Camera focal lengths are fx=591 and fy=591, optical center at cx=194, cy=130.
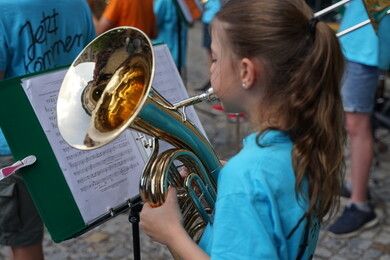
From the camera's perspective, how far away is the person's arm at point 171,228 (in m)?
1.25

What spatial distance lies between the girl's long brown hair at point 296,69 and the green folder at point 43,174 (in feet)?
1.92

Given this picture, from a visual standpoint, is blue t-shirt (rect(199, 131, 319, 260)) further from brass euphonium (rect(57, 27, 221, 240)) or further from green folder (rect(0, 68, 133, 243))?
green folder (rect(0, 68, 133, 243))

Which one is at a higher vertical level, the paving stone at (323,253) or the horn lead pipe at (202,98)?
the horn lead pipe at (202,98)

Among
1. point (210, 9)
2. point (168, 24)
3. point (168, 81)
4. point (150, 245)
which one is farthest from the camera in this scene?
A: point (168, 24)

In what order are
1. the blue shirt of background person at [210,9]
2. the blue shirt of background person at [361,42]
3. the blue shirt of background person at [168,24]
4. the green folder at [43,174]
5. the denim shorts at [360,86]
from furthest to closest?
the blue shirt of background person at [168,24], the blue shirt of background person at [210,9], the denim shorts at [360,86], the blue shirt of background person at [361,42], the green folder at [43,174]

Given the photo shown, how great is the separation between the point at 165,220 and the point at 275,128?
323 millimetres

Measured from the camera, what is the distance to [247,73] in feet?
4.00

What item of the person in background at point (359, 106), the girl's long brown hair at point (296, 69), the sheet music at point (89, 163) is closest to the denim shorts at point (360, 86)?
the person in background at point (359, 106)

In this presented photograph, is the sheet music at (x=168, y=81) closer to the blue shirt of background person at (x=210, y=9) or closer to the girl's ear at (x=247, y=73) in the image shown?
the girl's ear at (x=247, y=73)

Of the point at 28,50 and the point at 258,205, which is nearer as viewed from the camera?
the point at 258,205

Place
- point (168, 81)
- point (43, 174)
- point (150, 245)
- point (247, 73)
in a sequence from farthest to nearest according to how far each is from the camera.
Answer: point (150, 245) → point (168, 81) → point (43, 174) → point (247, 73)

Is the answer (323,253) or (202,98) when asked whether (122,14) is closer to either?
(323,253)

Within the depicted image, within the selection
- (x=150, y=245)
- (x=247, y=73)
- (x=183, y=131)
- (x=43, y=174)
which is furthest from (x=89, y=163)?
(x=150, y=245)

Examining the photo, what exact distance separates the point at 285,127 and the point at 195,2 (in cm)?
267
